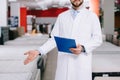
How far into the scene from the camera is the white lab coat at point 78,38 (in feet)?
10.5

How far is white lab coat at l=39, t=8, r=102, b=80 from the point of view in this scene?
10.5 ft

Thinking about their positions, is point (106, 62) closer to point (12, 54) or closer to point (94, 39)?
point (94, 39)

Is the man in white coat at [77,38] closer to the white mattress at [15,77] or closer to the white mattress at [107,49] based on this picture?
the white mattress at [15,77]

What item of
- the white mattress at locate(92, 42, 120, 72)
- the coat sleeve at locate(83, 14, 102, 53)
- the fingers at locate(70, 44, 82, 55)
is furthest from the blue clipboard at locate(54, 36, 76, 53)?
the white mattress at locate(92, 42, 120, 72)

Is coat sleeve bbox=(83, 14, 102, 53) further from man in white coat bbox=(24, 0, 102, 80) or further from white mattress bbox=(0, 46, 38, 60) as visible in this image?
white mattress bbox=(0, 46, 38, 60)

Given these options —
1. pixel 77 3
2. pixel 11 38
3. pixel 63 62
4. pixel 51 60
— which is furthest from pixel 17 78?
pixel 11 38

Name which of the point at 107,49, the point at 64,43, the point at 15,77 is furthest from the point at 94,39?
the point at 107,49

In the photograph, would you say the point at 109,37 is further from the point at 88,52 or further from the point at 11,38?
the point at 88,52

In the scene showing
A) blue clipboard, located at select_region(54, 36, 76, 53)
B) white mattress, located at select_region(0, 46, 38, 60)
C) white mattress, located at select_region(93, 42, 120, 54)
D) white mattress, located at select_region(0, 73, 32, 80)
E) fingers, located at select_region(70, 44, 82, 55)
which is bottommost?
white mattress, located at select_region(0, 46, 38, 60)

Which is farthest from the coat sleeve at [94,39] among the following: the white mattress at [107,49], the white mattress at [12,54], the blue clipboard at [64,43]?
the white mattress at [107,49]

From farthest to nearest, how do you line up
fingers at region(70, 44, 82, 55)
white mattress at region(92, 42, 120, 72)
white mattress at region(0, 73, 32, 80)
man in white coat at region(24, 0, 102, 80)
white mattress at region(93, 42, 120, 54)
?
white mattress at region(93, 42, 120, 54) → white mattress at region(92, 42, 120, 72) → white mattress at region(0, 73, 32, 80) → man in white coat at region(24, 0, 102, 80) → fingers at region(70, 44, 82, 55)

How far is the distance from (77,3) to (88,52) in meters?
0.49

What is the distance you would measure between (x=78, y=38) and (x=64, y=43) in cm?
17

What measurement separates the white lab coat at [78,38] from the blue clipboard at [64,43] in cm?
10
